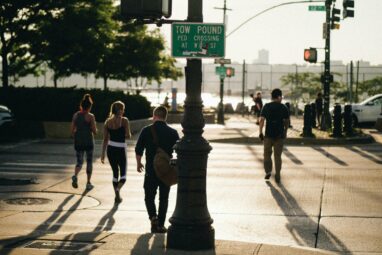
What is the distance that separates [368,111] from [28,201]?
24.6m

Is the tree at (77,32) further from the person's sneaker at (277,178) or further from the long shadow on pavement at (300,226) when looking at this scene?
the long shadow on pavement at (300,226)

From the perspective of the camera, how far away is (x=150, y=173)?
10.3m

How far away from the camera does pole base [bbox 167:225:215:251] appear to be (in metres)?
8.49

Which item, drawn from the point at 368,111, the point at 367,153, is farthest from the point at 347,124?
the point at 368,111

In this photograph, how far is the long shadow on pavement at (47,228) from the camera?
8711 mm

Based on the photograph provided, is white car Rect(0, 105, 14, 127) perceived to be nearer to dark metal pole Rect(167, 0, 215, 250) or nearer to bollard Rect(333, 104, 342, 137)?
bollard Rect(333, 104, 342, 137)

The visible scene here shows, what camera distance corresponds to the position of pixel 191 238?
27.9ft

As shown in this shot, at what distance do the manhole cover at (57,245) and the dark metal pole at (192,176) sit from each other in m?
1.06

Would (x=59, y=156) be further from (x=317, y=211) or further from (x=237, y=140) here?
(x=317, y=211)

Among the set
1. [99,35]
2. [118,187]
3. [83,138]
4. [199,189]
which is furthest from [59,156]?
[99,35]

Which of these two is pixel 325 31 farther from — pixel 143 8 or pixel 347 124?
pixel 143 8

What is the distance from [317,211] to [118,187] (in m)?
3.44

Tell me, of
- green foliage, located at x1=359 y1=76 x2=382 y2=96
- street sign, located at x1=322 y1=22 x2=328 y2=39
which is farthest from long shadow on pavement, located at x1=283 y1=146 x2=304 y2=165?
green foliage, located at x1=359 y1=76 x2=382 y2=96

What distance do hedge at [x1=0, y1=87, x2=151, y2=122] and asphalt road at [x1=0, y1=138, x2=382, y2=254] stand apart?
25.9 ft
